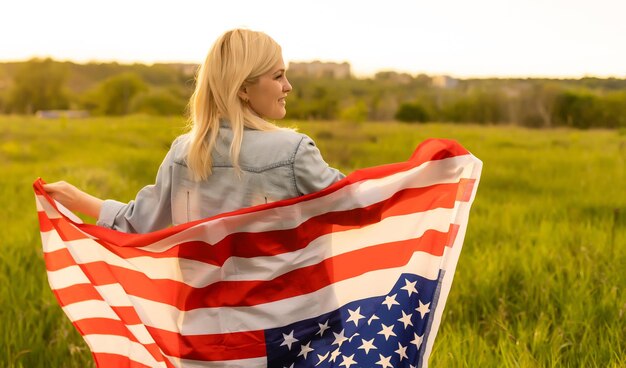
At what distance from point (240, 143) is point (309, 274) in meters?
0.50

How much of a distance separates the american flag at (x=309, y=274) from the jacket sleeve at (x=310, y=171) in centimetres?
4

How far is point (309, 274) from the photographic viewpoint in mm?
2240

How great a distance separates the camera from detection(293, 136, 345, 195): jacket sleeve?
2064 mm

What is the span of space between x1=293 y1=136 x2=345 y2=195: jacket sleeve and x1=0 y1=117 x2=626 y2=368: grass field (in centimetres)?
74

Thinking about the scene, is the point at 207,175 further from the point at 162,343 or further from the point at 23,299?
the point at 23,299

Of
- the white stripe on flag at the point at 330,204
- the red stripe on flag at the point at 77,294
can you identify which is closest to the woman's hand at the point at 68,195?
the red stripe on flag at the point at 77,294

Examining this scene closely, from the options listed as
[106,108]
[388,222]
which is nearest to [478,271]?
[388,222]

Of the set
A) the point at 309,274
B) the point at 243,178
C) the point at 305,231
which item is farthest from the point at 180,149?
the point at 309,274

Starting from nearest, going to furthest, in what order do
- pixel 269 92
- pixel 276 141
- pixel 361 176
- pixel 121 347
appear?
1. pixel 276 141
2. pixel 269 92
3. pixel 361 176
4. pixel 121 347

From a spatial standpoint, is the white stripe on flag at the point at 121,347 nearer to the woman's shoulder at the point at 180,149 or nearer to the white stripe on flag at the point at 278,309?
the white stripe on flag at the point at 278,309

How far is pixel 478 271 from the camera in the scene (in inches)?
169

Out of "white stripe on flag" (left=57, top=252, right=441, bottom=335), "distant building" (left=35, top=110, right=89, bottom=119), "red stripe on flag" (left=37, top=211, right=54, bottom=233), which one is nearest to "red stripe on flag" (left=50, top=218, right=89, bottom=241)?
"red stripe on flag" (left=37, top=211, right=54, bottom=233)

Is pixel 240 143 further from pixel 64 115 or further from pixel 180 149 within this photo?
pixel 64 115

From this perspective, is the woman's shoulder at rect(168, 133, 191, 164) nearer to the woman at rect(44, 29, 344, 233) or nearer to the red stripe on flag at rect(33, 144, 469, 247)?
the woman at rect(44, 29, 344, 233)
